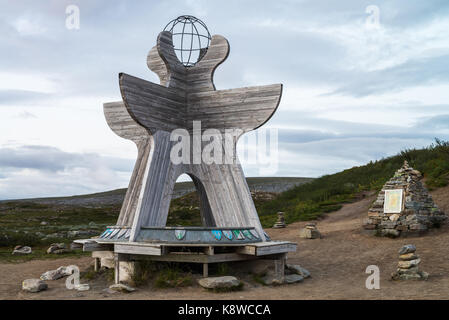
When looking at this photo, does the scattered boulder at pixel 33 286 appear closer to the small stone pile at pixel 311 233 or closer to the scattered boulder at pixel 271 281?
the scattered boulder at pixel 271 281

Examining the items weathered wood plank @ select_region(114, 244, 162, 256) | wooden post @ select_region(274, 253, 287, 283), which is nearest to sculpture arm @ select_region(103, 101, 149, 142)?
weathered wood plank @ select_region(114, 244, 162, 256)

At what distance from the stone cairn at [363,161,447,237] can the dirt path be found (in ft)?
1.24

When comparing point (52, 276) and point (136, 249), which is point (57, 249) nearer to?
point (52, 276)

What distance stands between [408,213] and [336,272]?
492 cm

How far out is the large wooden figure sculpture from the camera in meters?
9.66

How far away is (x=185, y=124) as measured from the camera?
11047mm

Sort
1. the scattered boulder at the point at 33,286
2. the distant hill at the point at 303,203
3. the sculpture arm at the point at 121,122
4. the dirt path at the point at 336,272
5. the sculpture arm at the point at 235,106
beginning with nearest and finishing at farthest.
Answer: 1. the dirt path at the point at 336,272
2. the scattered boulder at the point at 33,286
3. the sculpture arm at the point at 235,106
4. the sculpture arm at the point at 121,122
5. the distant hill at the point at 303,203

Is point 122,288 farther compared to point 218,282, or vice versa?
point 122,288

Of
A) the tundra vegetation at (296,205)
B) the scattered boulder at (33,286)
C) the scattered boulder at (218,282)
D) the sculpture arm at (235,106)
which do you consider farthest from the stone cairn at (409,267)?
the tundra vegetation at (296,205)

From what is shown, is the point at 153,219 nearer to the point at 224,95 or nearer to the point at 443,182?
the point at 224,95

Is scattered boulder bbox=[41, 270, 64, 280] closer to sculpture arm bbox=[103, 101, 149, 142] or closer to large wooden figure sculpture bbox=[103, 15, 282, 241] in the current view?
large wooden figure sculpture bbox=[103, 15, 282, 241]

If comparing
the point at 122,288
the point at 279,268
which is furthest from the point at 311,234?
the point at 122,288

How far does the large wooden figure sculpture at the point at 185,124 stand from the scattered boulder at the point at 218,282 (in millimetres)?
1100

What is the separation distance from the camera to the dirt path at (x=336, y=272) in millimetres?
8266
